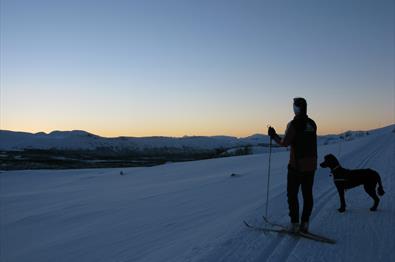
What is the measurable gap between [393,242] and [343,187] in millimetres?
2098

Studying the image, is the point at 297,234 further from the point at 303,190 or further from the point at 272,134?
the point at 272,134

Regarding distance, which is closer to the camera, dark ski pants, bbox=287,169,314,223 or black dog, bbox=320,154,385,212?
dark ski pants, bbox=287,169,314,223

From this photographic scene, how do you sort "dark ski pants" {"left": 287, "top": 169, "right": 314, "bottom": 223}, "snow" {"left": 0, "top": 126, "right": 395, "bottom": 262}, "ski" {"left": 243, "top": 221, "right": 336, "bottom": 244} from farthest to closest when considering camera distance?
"dark ski pants" {"left": 287, "top": 169, "right": 314, "bottom": 223}, "ski" {"left": 243, "top": 221, "right": 336, "bottom": 244}, "snow" {"left": 0, "top": 126, "right": 395, "bottom": 262}

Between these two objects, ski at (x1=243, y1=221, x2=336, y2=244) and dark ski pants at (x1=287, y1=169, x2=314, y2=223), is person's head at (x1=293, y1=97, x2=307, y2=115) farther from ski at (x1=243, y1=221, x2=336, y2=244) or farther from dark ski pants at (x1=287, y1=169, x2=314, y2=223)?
ski at (x1=243, y1=221, x2=336, y2=244)

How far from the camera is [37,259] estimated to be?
754 centimetres

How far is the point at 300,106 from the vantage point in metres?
6.01

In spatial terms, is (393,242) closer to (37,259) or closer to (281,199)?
(281,199)

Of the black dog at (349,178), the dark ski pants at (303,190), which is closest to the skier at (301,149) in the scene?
the dark ski pants at (303,190)

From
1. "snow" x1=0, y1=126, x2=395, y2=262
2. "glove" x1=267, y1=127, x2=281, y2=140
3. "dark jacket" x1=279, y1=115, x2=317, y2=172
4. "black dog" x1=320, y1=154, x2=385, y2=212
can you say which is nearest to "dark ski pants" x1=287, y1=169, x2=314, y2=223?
"dark jacket" x1=279, y1=115, x2=317, y2=172

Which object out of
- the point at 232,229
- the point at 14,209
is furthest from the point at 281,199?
the point at 14,209

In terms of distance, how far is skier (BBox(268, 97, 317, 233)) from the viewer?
601cm

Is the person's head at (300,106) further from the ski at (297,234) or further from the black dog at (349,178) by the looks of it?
the black dog at (349,178)

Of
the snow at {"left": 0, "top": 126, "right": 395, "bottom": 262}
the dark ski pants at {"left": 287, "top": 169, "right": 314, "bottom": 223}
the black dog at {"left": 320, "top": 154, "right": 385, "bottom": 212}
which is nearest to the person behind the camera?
the snow at {"left": 0, "top": 126, "right": 395, "bottom": 262}

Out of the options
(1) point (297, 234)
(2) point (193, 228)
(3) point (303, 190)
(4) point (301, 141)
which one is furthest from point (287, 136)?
(2) point (193, 228)
